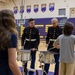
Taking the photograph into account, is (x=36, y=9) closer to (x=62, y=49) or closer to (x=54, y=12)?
(x=54, y=12)

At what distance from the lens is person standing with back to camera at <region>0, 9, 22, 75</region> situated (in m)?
1.71

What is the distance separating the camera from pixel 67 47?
3291 millimetres

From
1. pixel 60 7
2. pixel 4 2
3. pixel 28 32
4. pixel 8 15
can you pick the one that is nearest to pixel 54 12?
pixel 60 7

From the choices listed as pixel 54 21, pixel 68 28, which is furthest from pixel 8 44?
pixel 54 21

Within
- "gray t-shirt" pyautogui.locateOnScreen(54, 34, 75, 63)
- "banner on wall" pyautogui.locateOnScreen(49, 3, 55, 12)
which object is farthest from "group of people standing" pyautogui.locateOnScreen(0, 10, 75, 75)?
"banner on wall" pyautogui.locateOnScreen(49, 3, 55, 12)

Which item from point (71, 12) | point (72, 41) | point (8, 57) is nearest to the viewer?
point (8, 57)

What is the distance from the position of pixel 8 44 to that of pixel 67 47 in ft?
5.77

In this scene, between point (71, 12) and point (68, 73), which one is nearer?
point (68, 73)

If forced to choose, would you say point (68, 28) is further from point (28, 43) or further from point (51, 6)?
point (51, 6)

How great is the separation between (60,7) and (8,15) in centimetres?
1583

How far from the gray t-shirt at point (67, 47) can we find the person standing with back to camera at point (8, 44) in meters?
1.64

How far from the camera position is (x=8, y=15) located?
1759 mm

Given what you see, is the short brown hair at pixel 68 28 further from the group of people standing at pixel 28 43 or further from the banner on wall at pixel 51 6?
the banner on wall at pixel 51 6

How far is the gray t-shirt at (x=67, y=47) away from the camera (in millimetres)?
3242
